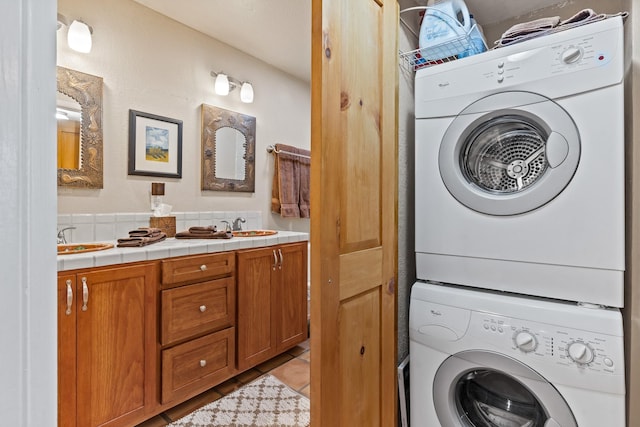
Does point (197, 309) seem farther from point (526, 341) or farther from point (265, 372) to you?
point (526, 341)

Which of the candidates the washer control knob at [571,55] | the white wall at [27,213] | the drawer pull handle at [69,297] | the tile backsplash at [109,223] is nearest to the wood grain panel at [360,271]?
the white wall at [27,213]

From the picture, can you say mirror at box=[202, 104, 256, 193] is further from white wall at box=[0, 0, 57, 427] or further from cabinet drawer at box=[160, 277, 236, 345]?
white wall at box=[0, 0, 57, 427]

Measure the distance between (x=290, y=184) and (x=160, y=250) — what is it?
171cm

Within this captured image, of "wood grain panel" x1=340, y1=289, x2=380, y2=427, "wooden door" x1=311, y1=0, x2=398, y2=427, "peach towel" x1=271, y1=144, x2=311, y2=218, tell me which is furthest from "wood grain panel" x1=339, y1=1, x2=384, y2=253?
"peach towel" x1=271, y1=144, x2=311, y2=218

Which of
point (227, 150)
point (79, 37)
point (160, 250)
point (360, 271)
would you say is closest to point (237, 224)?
point (227, 150)

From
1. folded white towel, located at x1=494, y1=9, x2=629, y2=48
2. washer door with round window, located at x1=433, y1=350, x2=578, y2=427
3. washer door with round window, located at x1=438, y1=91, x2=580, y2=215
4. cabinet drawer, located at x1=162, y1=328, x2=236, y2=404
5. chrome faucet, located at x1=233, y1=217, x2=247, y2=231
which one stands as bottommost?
cabinet drawer, located at x1=162, y1=328, x2=236, y2=404

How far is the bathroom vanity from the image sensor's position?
1.34m

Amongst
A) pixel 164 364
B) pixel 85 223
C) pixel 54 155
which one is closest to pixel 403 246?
pixel 54 155

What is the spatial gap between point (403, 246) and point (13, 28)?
1.36 m

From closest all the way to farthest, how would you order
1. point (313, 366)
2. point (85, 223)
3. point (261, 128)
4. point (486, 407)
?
point (313, 366)
point (486, 407)
point (85, 223)
point (261, 128)

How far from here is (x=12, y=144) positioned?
0.33 meters

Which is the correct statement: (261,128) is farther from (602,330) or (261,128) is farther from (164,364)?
(602,330)

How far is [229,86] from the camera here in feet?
8.68

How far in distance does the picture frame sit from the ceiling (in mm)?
787
